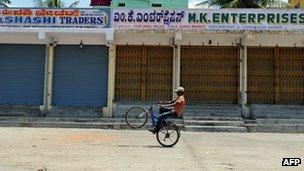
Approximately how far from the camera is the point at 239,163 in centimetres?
930

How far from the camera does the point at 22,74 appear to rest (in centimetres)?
2139

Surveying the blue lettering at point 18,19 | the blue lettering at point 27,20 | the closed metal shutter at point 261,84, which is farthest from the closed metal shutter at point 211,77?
the blue lettering at point 18,19

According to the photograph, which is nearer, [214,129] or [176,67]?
[214,129]

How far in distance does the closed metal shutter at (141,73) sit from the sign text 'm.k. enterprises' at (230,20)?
1.35 metres

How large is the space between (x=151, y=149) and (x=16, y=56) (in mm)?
12144

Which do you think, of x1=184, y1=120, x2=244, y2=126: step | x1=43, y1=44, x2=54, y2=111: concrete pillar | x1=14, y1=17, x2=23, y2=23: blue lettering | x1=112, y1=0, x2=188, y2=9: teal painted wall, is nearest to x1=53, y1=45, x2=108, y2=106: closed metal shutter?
x1=43, y1=44, x2=54, y2=111: concrete pillar

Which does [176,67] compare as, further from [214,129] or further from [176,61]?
[214,129]

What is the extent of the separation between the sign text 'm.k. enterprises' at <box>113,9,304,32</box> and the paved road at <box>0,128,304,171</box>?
23.5 feet

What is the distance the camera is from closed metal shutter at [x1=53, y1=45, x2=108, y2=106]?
21.2 m

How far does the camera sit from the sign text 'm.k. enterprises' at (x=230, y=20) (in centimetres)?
1995

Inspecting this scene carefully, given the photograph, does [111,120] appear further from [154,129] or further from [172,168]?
[172,168]

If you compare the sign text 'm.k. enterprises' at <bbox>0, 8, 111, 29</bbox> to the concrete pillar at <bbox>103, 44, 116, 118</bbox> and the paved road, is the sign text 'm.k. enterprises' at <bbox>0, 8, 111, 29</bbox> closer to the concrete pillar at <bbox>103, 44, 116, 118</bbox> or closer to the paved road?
the concrete pillar at <bbox>103, 44, 116, 118</bbox>

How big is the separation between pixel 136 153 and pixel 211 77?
11.0 metres

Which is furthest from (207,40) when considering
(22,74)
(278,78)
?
(22,74)
